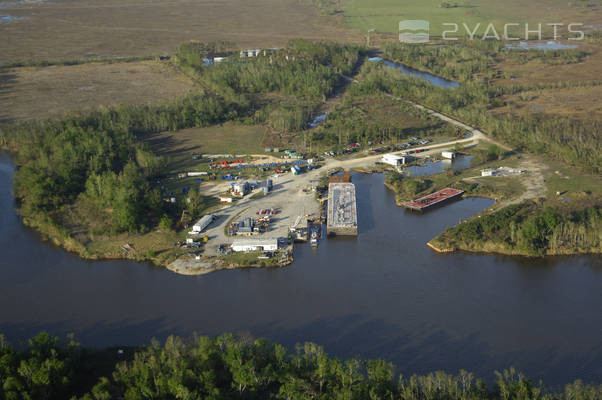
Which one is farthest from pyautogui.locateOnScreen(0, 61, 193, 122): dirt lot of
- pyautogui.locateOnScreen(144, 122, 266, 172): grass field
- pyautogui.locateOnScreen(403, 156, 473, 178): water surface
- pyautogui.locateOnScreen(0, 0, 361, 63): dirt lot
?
pyautogui.locateOnScreen(403, 156, 473, 178): water surface

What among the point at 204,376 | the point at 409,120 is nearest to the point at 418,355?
the point at 204,376

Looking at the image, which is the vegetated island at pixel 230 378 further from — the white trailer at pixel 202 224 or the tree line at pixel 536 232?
the white trailer at pixel 202 224

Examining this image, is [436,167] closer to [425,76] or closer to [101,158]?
[101,158]

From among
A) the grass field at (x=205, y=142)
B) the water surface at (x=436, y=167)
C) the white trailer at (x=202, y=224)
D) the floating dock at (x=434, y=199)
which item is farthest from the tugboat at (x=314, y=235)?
the grass field at (x=205, y=142)

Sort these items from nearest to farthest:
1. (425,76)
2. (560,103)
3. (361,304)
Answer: (361,304), (560,103), (425,76)

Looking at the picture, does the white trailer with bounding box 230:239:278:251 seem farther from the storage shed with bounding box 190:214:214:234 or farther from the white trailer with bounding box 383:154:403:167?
the white trailer with bounding box 383:154:403:167

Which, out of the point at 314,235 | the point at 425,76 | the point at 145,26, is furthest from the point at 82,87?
the point at 314,235
